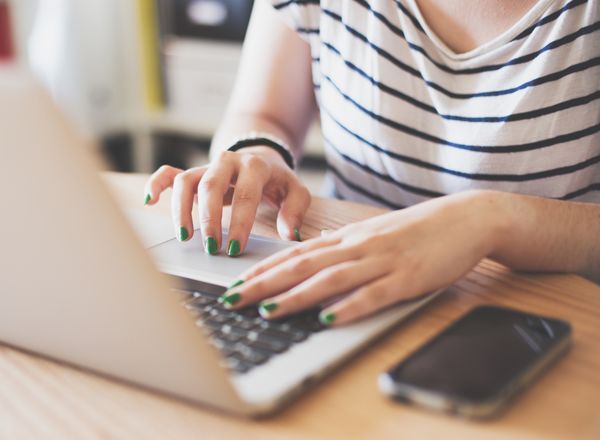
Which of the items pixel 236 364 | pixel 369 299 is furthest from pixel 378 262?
pixel 236 364

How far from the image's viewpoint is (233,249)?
2.22ft

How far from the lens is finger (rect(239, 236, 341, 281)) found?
0.57m

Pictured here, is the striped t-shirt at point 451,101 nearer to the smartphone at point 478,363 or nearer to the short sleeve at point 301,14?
the short sleeve at point 301,14

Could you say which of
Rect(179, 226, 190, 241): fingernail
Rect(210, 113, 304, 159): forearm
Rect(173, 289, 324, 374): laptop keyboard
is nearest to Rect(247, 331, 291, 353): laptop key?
Rect(173, 289, 324, 374): laptop keyboard

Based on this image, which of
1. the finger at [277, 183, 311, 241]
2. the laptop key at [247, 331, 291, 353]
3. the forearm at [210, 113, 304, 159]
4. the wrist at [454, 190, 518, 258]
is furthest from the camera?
the forearm at [210, 113, 304, 159]

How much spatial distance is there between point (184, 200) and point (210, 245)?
75 millimetres

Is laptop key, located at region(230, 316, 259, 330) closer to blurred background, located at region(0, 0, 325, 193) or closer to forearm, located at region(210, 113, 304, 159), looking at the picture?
forearm, located at region(210, 113, 304, 159)

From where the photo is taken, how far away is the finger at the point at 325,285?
53cm

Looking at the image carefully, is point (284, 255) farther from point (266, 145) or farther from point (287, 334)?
point (266, 145)

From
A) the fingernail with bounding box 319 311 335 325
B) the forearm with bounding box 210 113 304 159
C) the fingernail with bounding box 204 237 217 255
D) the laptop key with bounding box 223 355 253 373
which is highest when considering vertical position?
the laptop key with bounding box 223 355 253 373

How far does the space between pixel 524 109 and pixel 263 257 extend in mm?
374

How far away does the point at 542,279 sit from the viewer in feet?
2.16

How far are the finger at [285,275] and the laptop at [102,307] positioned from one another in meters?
0.01

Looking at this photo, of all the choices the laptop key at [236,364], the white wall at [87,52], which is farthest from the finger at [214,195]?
the white wall at [87,52]
